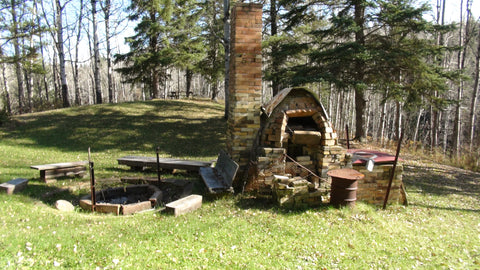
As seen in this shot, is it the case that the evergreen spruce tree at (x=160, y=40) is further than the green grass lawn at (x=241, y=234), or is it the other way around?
the evergreen spruce tree at (x=160, y=40)

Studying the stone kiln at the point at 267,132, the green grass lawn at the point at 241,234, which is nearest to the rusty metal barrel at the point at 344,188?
the green grass lawn at the point at 241,234

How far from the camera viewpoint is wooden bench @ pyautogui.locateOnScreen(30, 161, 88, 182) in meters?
7.58

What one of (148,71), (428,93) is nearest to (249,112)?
(428,93)

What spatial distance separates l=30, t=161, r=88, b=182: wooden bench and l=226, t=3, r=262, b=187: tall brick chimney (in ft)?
15.7

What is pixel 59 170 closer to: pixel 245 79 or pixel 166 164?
pixel 166 164

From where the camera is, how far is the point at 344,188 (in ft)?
18.2

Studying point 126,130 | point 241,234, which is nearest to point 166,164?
point 241,234

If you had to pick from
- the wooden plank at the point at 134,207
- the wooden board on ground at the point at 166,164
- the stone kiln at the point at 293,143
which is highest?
the stone kiln at the point at 293,143

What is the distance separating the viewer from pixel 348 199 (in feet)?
18.4

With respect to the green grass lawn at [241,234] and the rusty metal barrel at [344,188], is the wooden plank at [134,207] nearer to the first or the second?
the green grass lawn at [241,234]

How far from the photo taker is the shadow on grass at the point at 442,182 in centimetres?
850

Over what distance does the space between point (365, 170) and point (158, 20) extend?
71.5 feet

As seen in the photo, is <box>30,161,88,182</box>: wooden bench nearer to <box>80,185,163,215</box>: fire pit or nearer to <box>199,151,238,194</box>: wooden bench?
<box>80,185,163,215</box>: fire pit

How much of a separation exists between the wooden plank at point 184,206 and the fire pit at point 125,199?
1021 millimetres
